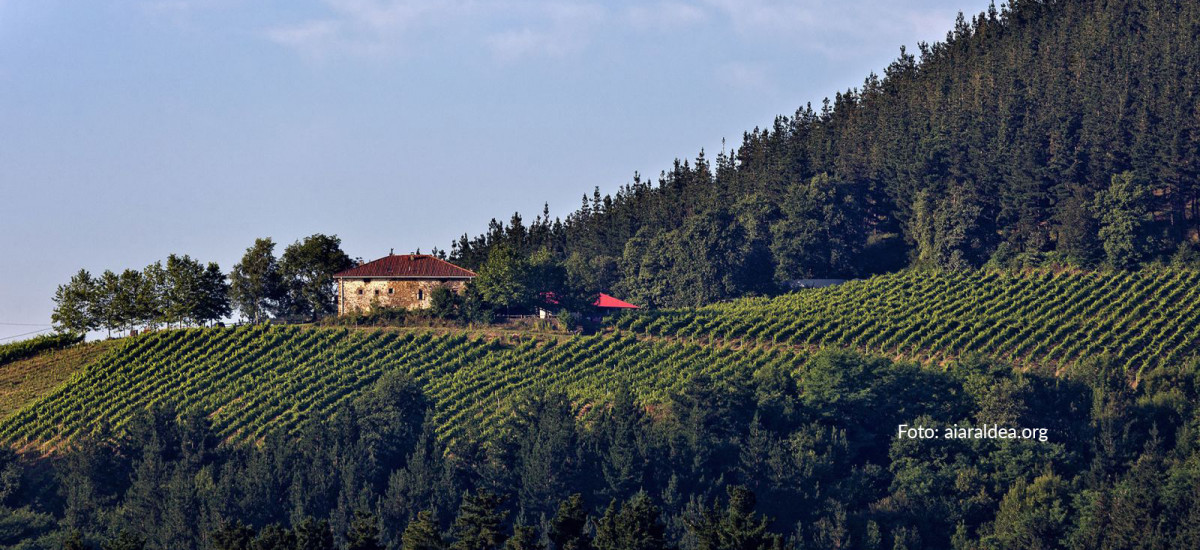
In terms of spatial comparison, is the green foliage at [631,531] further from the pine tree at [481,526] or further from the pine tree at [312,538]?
the pine tree at [312,538]

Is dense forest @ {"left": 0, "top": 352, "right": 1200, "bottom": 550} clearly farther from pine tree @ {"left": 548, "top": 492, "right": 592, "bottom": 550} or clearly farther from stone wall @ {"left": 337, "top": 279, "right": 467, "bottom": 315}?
stone wall @ {"left": 337, "top": 279, "right": 467, "bottom": 315}

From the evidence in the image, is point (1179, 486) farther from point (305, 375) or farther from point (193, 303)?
point (193, 303)

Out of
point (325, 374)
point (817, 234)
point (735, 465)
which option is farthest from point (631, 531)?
point (817, 234)

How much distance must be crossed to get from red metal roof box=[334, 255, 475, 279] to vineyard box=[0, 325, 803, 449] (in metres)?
5.14

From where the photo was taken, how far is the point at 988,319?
81.8 meters

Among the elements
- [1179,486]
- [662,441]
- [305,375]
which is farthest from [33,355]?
[1179,486]

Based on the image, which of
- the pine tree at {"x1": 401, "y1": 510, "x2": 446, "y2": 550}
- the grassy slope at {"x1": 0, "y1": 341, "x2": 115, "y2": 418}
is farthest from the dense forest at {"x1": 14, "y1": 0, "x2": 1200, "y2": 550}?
the grassy slope at {"x1": 0, "y1": 341, "x2": 115, "y2": 418}

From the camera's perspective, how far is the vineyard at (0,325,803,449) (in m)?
77.1

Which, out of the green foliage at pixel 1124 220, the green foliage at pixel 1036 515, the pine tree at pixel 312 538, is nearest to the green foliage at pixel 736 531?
the pine tree at pixel 312 538

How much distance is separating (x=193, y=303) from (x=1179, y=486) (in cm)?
4982

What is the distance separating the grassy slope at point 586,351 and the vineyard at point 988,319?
95 mm

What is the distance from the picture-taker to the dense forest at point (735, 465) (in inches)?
2623

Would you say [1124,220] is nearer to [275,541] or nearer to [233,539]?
[275,541]

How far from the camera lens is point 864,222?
4099 inches
